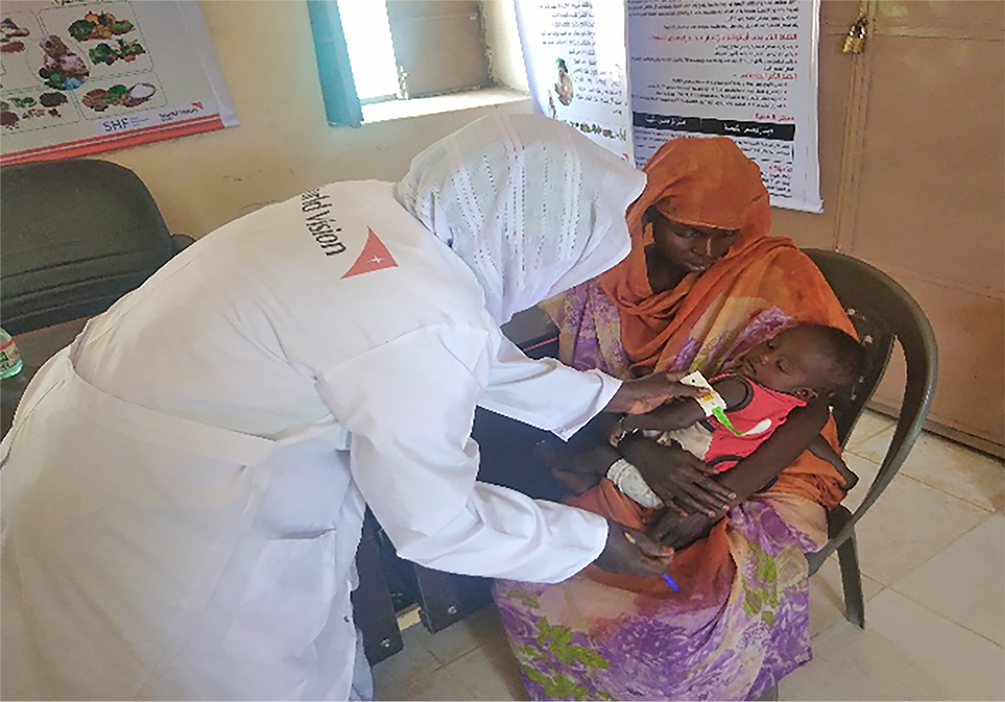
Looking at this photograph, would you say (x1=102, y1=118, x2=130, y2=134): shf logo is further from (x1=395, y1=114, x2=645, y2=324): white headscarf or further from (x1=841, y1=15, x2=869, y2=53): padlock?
(x1=841, y1=15, x2=869, y2=53): padlock

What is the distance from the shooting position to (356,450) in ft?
2.83

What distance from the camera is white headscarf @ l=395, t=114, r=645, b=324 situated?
916 mm

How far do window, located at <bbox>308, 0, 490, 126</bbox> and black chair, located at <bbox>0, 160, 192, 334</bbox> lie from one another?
0.82 meters

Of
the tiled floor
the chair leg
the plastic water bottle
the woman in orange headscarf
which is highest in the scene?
the plastic water bottle

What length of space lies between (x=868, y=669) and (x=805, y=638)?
29 centimetres

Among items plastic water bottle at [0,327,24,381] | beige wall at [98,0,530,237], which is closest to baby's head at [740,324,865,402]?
plastic water bottle at [0,327,24,381]

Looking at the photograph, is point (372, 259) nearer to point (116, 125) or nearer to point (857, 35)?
point (857, 35)

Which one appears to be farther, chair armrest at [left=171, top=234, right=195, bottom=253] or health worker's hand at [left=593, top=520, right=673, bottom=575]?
chair armrest at [left=171, top=234, right=195, bottom=253]

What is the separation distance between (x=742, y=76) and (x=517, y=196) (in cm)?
169

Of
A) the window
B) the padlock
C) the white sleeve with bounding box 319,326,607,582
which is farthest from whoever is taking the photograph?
the window

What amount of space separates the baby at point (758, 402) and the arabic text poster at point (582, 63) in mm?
1620

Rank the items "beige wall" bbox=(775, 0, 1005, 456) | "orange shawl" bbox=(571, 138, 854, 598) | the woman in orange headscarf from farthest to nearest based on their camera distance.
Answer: "beige wall" bbox=(775, 0, 1005, 456), "orange shawl" bbox=(571, 138, 854, 598), the woman in orange headscarf

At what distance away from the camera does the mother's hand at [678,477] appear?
1286mm

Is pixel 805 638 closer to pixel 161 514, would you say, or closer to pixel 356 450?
pixel 356 450
